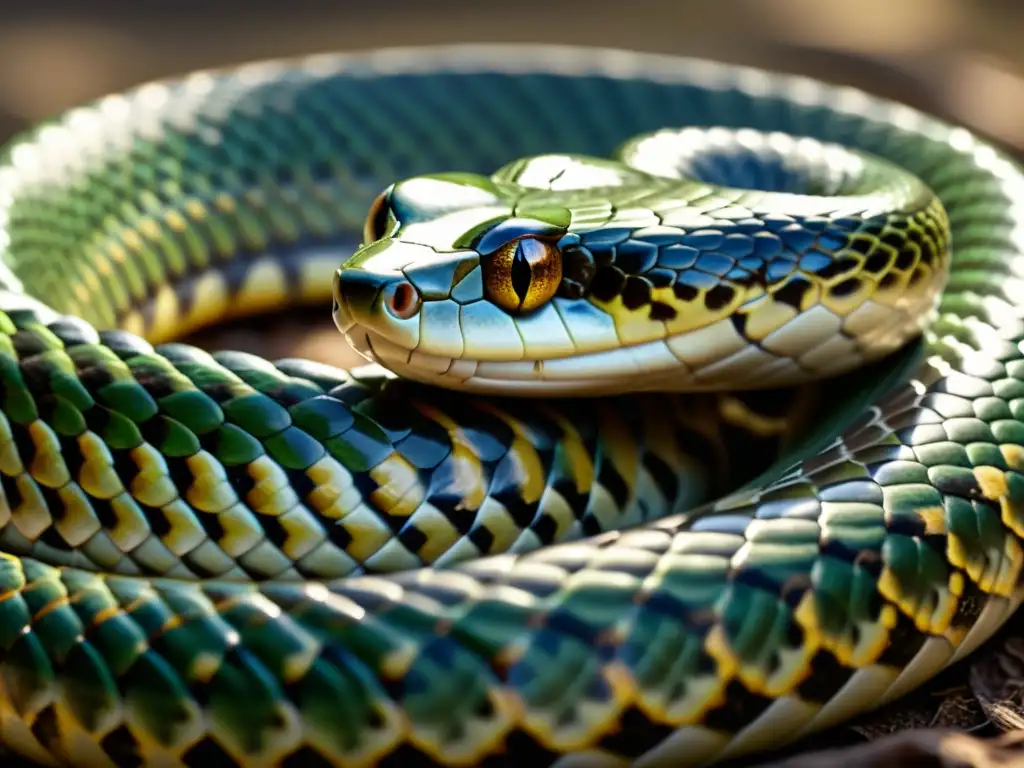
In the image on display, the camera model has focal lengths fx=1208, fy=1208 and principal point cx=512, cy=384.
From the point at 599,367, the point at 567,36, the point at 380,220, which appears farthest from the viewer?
the point at 567,36

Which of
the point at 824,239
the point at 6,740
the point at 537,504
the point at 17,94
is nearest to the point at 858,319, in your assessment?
the point at 824,239

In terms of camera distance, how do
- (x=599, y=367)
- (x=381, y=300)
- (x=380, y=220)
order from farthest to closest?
1. (x=380, y=220)
2. (x=599, y=367)
3. (x=381, y=300)

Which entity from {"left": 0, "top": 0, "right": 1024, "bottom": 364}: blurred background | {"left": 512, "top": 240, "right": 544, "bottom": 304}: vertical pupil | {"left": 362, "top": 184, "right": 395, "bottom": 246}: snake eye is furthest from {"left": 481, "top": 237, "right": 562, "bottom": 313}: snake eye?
{"left": 0, "top": 0, "right": 1024, "bottom": 364}: blurred background

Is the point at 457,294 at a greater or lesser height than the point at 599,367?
greater

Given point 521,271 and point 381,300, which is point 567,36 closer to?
point 521,271

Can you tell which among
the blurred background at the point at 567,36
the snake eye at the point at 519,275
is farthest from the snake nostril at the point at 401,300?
the blurred background at the point at 567,36

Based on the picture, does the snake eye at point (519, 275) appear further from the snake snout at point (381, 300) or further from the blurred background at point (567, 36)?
the blurred background at point (567, 36)

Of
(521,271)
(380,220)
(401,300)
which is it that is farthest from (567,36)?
(401,300)

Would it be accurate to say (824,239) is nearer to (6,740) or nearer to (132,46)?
(6,740)
